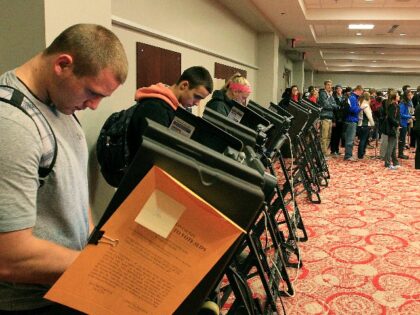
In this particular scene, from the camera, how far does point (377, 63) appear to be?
17.0 metres

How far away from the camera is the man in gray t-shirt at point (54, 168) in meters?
0.76

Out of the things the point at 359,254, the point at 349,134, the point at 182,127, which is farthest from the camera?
the point at 349,134

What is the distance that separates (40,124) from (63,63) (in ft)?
0.48

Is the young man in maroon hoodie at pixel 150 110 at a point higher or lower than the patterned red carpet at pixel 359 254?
higher

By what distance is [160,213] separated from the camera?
674 millimetres

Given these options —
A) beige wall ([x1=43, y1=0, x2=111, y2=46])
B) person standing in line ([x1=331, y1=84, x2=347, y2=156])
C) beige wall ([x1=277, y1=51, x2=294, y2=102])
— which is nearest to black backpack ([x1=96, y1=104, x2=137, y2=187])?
beige wall ([x1=43, y1=0, x2=111, y2=46])

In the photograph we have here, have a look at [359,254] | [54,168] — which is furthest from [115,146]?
[359,254]

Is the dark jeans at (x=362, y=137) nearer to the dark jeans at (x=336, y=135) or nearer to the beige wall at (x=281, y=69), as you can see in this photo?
the dark jeans at (x=336, y=135)

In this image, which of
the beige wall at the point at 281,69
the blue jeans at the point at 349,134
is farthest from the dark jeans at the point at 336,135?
the beige wall at the point at 281,69

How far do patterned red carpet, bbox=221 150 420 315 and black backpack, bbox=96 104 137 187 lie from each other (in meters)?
1.19

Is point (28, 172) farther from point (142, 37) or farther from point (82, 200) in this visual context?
point (142, 37)

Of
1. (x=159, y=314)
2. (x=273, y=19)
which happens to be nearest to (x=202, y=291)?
(x=159, y=314)

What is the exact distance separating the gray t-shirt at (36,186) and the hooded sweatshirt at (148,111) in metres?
0.81

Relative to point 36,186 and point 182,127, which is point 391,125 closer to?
point 182,127
